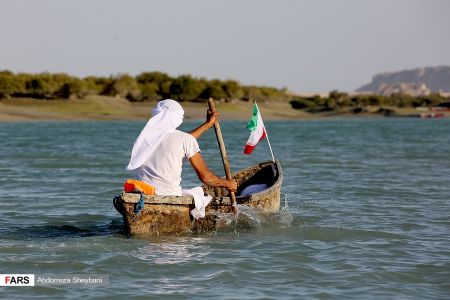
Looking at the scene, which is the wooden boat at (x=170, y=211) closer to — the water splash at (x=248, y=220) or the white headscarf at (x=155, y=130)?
the water splash at (x=248, y=220)

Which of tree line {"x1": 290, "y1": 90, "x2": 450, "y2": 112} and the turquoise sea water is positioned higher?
the turquoise sea water

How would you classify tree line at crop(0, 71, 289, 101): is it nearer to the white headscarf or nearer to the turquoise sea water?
the turquoise sea water

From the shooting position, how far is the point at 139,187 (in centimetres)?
1116

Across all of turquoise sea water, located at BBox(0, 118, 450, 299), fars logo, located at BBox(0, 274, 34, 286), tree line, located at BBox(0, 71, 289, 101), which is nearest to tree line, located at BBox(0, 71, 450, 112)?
tree line, located at BBox(0, 71, 289, 101)

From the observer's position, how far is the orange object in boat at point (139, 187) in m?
11.2

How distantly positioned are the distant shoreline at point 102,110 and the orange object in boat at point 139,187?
64246mm

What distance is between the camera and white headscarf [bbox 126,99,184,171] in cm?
1102

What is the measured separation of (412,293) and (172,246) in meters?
3.30

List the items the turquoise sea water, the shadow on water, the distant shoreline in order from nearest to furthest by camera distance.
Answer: the turquoise sea water < the shadow on water < the distant shoreline

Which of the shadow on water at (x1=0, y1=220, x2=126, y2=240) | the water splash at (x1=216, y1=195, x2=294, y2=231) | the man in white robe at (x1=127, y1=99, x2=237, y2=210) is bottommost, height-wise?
the shadow on water at (x1=0, y1=220, x2=126, y2=240)

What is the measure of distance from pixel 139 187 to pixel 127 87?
87216 mm

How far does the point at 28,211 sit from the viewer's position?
14266mm

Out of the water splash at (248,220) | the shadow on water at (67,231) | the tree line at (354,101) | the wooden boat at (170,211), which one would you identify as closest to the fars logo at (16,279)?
the wooden boat at (170,211)

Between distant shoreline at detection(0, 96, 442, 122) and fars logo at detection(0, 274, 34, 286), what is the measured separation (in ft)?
217
